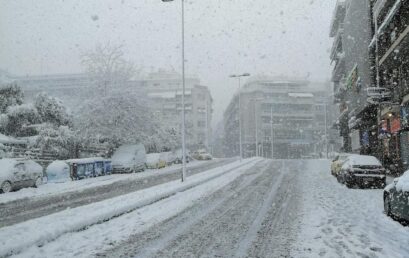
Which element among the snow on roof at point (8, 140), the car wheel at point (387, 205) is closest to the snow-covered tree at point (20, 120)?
the snow on roof at point (8, 140)

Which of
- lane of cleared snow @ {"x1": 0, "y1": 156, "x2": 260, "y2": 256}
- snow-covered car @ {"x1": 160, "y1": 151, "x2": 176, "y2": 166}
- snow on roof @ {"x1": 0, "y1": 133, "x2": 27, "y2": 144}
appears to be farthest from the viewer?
snow-covered car @ {"x1": 160, "y1": 151, "x2": 176, "y2": 166}

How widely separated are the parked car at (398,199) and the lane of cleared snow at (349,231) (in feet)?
0.79

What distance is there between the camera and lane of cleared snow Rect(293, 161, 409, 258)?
7684mm

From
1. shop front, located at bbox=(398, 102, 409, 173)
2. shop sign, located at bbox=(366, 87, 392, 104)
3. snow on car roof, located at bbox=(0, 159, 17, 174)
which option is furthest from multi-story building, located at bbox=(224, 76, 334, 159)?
snow on car roof, located at bbox=(0, 159, 17, 174)

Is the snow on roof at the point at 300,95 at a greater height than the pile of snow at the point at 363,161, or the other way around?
the snow on roof at the point at 300,95

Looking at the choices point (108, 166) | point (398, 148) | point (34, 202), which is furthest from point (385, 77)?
point (34, 202)

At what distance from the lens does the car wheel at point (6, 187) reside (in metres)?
21.0

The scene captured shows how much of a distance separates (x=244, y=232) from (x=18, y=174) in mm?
16092

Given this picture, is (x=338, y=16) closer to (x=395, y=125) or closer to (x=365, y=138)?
(x=365, y=138)

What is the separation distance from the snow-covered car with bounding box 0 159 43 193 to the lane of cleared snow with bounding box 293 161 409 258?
14115 millimetres

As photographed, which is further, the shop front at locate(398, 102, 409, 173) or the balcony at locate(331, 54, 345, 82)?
the balcony at locate(331, 54, 345, 82)

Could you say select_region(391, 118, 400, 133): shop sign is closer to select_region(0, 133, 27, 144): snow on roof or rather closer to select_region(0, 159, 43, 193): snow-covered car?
select_region(0, 159, 43, 193): snow-covered car

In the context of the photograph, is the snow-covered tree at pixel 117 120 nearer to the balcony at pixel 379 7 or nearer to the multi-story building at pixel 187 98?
the balcony at pixel 379 7

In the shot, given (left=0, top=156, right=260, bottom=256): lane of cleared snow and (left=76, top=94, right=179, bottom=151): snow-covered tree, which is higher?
(left=76, top=94, right=179, bottom=151): snow-covered tree
